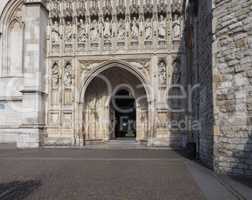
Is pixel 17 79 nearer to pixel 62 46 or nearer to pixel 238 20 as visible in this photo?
pixel 62 46

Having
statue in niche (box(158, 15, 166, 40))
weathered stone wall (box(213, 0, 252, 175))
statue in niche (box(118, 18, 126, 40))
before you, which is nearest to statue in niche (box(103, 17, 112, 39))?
statue in niche (box(118, 18, 126, 40))

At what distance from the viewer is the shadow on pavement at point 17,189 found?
20.6ft

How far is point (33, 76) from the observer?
19188 mm

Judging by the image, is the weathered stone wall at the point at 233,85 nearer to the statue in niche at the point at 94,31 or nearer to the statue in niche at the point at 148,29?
the statue in niche at the point at 148,29

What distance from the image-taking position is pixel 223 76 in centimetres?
930

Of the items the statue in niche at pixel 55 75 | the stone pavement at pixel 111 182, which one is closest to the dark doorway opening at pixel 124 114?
the statue in niche at pixel 55 75

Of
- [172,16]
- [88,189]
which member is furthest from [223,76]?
[172,16]

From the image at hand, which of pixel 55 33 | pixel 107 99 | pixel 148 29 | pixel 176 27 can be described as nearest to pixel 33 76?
pixel 55 33

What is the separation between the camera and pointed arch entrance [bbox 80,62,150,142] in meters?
20.1

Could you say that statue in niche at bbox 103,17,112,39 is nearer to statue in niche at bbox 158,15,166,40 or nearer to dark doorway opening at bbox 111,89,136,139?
statue in niche at bbox 158,15,166,40

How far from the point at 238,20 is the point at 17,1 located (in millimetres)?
16738

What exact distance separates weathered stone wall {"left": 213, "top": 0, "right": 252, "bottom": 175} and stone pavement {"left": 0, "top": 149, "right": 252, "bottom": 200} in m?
0.73

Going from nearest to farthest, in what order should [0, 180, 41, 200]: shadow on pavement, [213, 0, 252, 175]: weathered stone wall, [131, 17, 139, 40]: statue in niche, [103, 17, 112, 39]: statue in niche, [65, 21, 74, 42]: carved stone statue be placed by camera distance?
[0, 180, 41, 200]: shadow on pavement → [213, 0, 252, 175]: weathered stone wall → [131, 17, 139, 40]: statue in niche → [103, 17, 112, 39]: statue in niche → [65, 21, 74, 42]: carved stone statue

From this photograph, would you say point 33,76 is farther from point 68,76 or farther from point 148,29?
point 148,29
